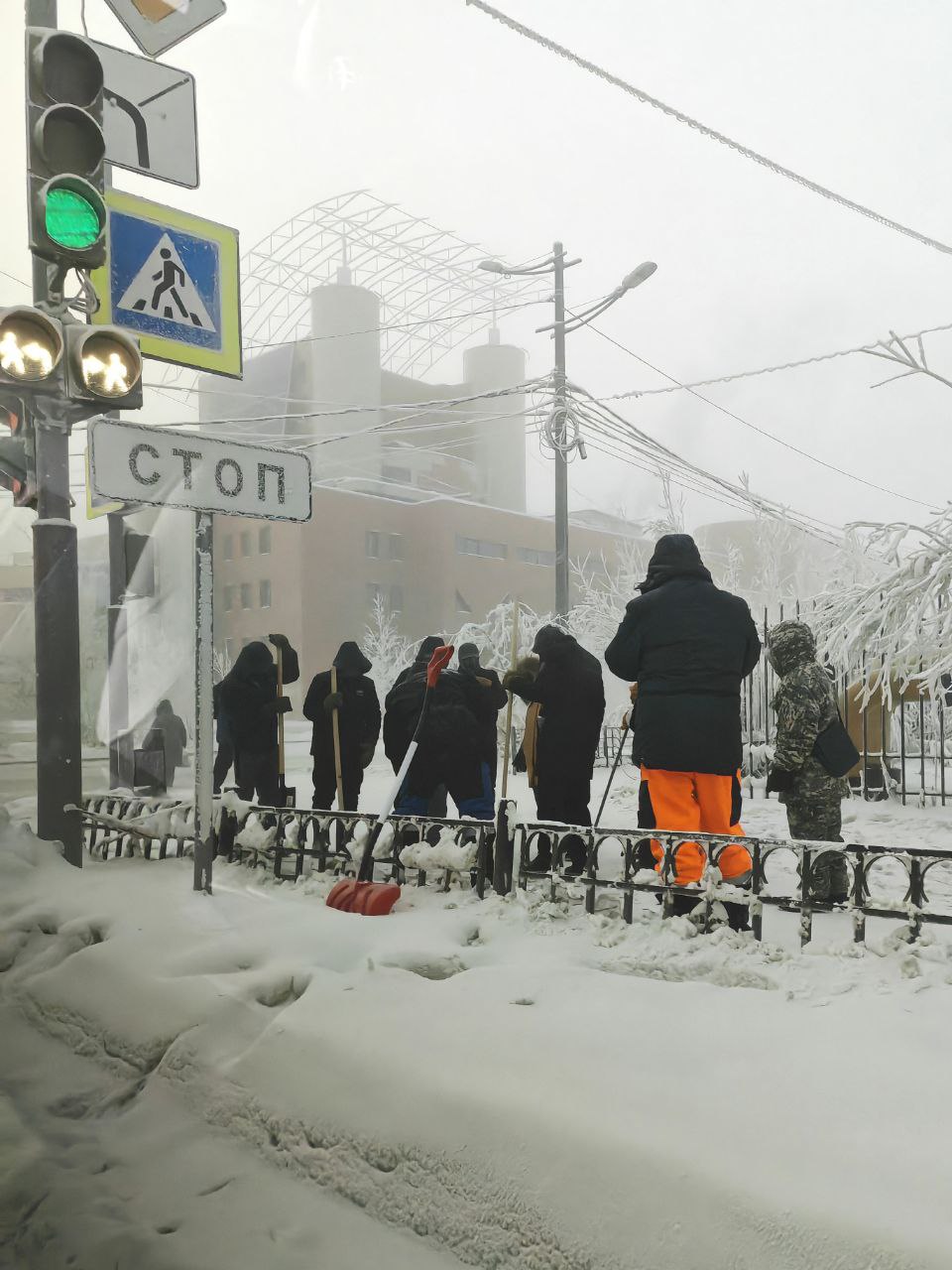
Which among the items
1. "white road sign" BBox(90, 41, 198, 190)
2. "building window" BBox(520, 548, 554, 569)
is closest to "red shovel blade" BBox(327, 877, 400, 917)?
"white road sign" BBox(90, 41, 198, 190)

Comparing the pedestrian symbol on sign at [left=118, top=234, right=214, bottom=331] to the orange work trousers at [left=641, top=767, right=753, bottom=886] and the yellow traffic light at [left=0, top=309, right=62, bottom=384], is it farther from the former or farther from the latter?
the orange work trousers at [left=641, top=767, right=753, bottom=886]

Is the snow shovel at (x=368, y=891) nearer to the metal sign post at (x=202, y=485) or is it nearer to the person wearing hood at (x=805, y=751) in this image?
the metal sign post at (x=202, y=485)

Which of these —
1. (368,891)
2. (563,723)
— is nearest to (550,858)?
(368,891)

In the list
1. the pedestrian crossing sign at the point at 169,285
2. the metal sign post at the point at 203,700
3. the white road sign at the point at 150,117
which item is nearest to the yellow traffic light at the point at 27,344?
the pedestrian crossing sign at the point at 169,285

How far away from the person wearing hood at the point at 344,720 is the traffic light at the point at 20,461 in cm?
242

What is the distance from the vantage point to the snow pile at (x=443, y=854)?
4812 mm

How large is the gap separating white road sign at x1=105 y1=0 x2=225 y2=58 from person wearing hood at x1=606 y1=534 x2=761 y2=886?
15.0 feet

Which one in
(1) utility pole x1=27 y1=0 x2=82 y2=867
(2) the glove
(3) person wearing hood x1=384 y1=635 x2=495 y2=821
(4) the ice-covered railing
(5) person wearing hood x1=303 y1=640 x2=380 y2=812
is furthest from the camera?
(5) person wearing hood x1=303 y1=640 x2=380 y2=812

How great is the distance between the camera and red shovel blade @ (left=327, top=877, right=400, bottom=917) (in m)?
4.46

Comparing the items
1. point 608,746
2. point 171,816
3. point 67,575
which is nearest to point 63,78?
point 67,575

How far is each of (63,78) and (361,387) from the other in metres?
36.0

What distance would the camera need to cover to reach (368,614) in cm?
4334

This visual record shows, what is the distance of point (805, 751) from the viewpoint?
199 inches

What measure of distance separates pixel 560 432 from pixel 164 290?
8.81m
